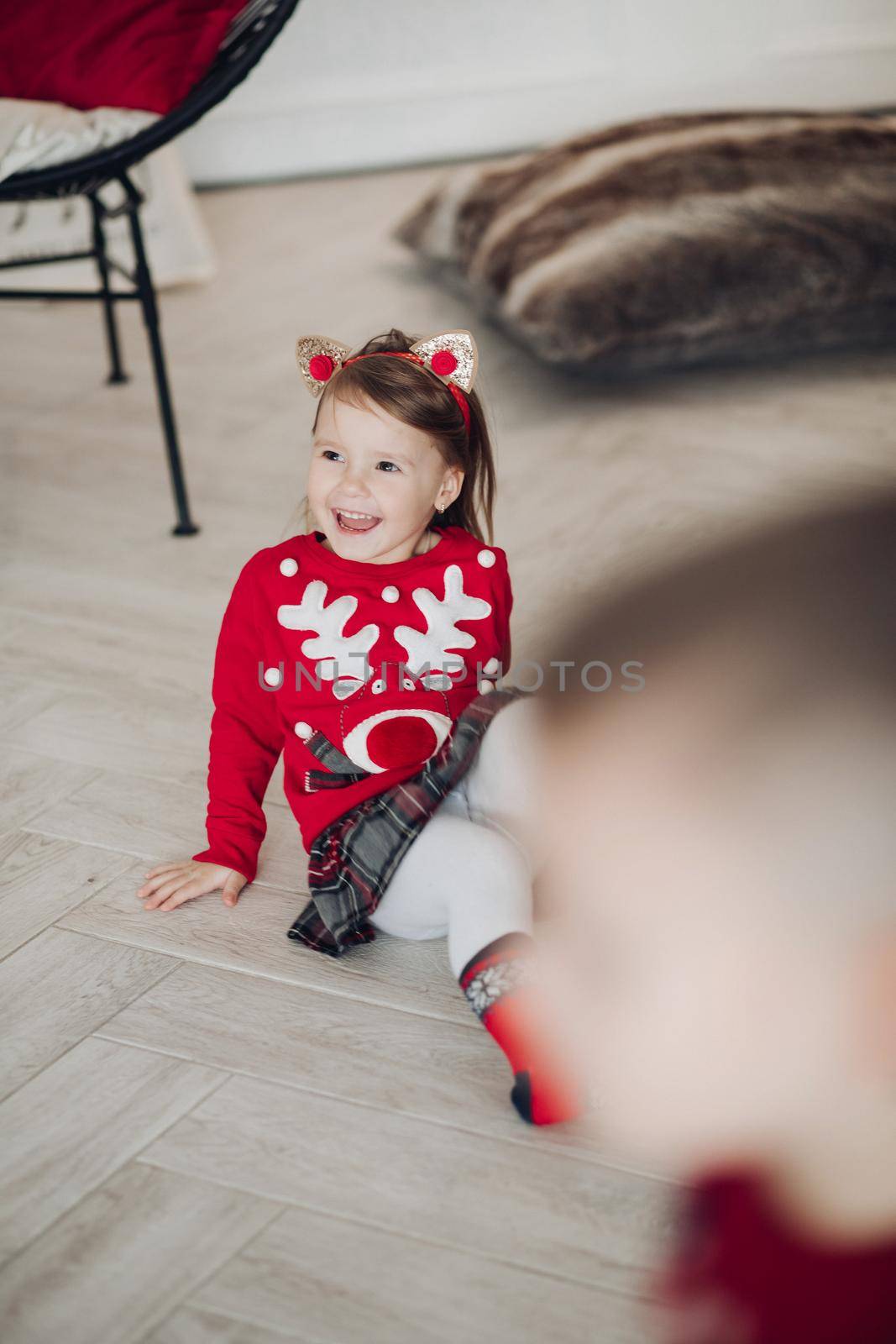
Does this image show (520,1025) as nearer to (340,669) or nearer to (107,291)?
(340,669)

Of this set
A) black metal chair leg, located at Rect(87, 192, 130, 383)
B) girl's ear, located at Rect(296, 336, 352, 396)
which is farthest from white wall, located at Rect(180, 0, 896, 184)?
girl's ear, located at Rect(296, 336, 352, 396)

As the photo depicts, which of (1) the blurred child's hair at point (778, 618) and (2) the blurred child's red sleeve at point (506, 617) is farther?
(2) the blurred child's red sleeve at point (506, 617)

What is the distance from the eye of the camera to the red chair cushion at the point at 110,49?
1552 millimetres

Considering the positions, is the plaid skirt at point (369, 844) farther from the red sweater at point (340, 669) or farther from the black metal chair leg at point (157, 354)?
the black metal chair leg at point (157, 354)

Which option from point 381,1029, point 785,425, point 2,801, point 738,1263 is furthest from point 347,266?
point 738,1263

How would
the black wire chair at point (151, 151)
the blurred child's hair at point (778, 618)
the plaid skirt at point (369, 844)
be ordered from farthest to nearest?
the black wire chair at point (151, 151)
the plaid skirt at point (369, 844)
the blurred child's hair at point (778, 618)

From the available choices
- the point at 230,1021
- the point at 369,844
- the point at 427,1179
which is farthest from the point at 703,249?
the point at 427,1179

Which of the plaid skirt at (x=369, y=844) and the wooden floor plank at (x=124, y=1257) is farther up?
the plaid skirt at (x=369, y=844)

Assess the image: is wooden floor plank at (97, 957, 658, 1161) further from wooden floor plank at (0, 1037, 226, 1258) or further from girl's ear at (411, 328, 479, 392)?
girl's ear at (411, 328, 479, 392)

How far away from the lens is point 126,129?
150cm

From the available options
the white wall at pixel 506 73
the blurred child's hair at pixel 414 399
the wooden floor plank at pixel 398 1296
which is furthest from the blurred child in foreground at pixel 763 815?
the white wall at pixel 506 73

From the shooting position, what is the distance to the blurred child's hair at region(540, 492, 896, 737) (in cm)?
19

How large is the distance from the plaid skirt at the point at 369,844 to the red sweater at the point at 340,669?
0.7 inches

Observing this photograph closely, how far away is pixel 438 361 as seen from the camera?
39.5 inches
